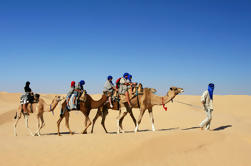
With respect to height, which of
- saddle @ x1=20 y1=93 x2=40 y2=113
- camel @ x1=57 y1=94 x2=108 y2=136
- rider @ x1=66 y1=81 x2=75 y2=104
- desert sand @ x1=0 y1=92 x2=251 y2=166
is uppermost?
rider @ x1=66 y1=81 x2=75 y2=104

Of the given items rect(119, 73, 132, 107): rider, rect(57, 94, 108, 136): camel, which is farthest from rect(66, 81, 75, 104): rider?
rect(119, 73, 132, 107): rider

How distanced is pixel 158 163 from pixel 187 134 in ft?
7.24

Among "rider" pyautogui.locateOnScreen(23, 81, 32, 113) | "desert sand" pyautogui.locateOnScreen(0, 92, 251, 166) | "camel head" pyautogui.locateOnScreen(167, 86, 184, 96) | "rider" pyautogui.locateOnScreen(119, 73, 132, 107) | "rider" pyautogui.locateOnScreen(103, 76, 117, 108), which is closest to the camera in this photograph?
"desert sand" pyautogui.locateOnScreen(0, 92, 251, 166)

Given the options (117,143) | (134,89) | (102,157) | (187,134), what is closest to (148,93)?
(134,89)

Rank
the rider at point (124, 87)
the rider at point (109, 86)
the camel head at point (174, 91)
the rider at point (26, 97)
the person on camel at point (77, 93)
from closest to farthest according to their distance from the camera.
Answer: the person on camel at point (77, 93) < the camel head at point (174, 91) < the rider at point (124, 87) < the rider at point (109, 86) < the rider at point (26, 97)

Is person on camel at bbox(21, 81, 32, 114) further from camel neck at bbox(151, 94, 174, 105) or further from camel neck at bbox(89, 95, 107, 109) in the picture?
camel neck at bbox(151, 94, 174, 105)

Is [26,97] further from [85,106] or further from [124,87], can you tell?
[124,87]

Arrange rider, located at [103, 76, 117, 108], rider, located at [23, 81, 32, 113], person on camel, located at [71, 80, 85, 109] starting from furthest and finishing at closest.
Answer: rider, located at [23, 81, 32, 113] → rider, located at [103, 76, 117, 108] → person on camel, located at [71, 80, 85, 109]

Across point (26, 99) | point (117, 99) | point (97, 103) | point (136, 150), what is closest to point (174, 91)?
point (117, 99)

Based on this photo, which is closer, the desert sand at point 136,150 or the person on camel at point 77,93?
the desert sand at point 136,150

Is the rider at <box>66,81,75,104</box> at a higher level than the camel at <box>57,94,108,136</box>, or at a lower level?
higher

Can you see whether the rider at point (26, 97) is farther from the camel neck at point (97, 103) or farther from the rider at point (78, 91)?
the camel neck at point (97, 103)

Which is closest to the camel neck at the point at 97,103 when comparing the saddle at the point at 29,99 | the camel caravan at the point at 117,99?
the camel caravan at the point at 117,99

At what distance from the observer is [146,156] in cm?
632
